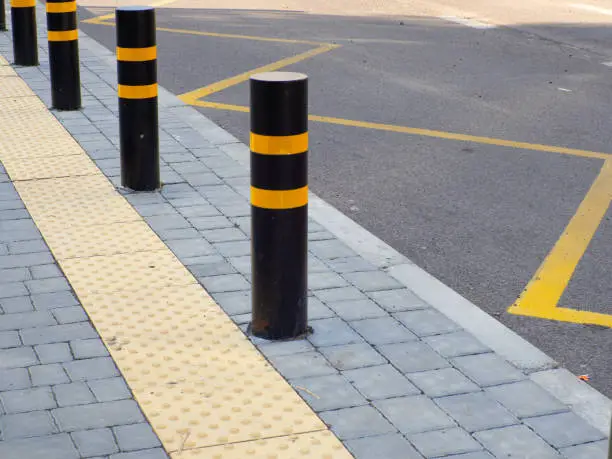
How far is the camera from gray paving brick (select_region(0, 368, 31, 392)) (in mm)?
4246

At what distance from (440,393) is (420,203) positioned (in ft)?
9.05

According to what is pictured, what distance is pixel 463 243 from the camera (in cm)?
615

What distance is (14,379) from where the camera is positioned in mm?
4320

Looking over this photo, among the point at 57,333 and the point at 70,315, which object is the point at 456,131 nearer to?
the point at 70,315

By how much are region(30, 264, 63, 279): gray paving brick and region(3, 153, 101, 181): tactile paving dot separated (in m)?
1.65

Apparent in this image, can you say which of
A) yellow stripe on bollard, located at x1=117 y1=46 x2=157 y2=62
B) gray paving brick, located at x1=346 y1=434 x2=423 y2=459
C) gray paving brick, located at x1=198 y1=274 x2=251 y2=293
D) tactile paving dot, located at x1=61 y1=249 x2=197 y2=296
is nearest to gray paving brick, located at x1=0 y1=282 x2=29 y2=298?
tactile paving dot, located at x1=61 y1=249 x2=197 y2=296

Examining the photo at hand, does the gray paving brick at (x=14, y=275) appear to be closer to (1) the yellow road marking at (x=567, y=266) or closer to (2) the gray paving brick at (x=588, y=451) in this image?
(1) the yellow road marking at (x=567, y=266)

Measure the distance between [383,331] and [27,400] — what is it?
1498 millimetres

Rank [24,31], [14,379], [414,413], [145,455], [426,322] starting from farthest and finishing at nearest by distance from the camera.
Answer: [24,31] < [426,322] < [14,379] < [414,413] < [145,455]

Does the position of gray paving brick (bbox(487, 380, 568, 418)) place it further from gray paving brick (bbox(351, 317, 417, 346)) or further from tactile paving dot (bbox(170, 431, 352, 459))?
tactile paving dot (bbox(170, 431, 352, 459))

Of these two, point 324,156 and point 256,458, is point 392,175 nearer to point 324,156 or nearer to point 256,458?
A: point 324,156

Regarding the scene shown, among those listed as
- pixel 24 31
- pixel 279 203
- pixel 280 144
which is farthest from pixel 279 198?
pixel 24 31

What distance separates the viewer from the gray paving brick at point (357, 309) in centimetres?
498

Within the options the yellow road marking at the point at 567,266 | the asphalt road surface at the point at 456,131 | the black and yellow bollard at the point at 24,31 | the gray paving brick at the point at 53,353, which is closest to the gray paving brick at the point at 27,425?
the gray paving brick at the point at 53,353
